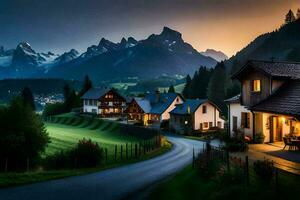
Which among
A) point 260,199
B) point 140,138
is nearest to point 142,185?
point 260,199

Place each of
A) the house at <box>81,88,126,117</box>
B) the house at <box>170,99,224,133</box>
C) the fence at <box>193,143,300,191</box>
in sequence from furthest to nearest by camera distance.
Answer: the house at <box>81,88,126,117</box>
the house at <box>170,99,224,133</box>
the fence at <box>193,143,300,191</box>

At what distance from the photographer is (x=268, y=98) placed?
1217 inches

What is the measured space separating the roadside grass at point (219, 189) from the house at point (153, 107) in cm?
6566

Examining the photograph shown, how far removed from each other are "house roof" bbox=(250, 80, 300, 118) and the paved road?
10.3 meters

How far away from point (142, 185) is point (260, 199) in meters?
11.5

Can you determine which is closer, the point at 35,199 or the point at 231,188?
the point at 231,188

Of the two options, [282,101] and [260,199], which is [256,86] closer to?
[282,101]

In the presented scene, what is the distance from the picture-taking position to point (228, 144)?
1216 inches

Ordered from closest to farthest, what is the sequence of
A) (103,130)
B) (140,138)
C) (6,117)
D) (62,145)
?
(6,117) < (62,145) < (140,138) < (103,130)

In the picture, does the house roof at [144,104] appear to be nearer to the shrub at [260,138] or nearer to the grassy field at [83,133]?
the grassy field at [83,133]

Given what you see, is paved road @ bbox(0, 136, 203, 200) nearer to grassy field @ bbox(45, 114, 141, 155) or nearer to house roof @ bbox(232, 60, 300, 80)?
house roof @ bbox(232, 60, 300, 80)

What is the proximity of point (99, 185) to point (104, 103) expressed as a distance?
9855cm

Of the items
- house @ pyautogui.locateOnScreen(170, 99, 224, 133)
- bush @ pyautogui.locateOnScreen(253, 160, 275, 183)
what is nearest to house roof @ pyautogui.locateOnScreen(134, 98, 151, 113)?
house @ pyautogui.locateOnScreen(170, 99, 224, 133)

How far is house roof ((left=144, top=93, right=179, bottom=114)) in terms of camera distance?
92.5 m
